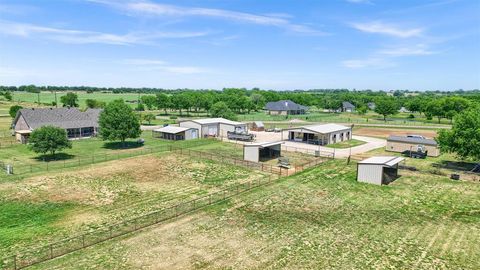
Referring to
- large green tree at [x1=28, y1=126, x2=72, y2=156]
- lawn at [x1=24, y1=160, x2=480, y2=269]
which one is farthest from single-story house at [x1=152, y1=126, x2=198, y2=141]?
lawn at [x1=24, y1=160, x2=480, y2=269]

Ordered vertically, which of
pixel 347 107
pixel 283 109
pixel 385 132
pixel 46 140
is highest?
pixel 347 107

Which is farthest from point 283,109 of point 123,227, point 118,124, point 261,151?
point 123,227

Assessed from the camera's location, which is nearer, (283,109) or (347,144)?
(347,144)

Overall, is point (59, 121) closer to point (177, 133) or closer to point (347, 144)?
point (177, 133)

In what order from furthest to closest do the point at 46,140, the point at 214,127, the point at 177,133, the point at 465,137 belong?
the point at 214,127
the point at 177,133
the point at 46,140
the point at 465,137

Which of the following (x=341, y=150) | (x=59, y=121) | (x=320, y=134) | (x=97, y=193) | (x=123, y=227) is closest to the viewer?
Result: (x=123, y=227)
